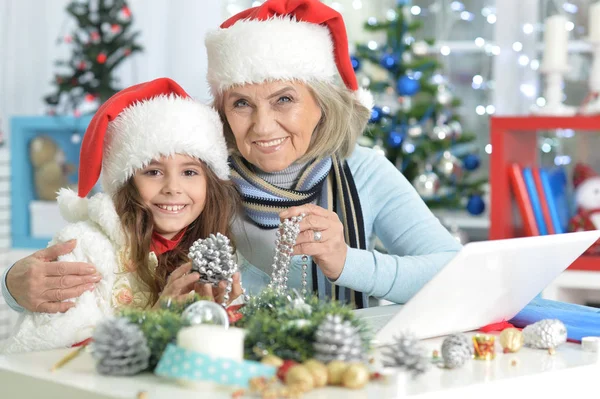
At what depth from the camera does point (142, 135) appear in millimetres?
1685

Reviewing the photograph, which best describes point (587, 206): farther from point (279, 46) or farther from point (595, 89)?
point (279, 46)

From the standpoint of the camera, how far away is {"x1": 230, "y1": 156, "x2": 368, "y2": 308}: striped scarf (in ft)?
6.05

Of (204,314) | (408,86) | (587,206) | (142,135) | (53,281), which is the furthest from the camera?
(408,86)

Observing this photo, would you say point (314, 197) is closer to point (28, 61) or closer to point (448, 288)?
point (448, 288)

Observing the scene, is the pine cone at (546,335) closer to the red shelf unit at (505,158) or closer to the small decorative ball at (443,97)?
the red shelf unit at (505,158)

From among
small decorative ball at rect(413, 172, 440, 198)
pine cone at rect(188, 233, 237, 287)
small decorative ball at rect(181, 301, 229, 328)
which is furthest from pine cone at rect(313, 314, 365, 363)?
small decorative ball at rect(413, 172, 440, 198)

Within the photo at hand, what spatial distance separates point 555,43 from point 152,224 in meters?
2.12

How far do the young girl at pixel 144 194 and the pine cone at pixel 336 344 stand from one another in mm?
706

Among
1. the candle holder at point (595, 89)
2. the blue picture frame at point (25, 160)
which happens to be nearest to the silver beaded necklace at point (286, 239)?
the candle holder at point (595, 89)

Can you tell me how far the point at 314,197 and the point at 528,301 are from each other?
0.62m

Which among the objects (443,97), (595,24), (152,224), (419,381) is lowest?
(419,381)

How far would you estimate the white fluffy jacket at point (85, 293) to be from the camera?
1.53 meters

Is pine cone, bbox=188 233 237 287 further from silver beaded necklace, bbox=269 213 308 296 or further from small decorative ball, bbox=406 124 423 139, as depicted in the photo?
small decorative ball, bbox=406 124 423 139

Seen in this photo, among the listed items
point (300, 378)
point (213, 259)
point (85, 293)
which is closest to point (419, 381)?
point (300, 378)
